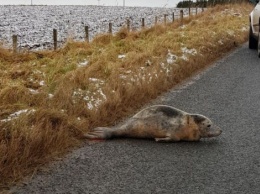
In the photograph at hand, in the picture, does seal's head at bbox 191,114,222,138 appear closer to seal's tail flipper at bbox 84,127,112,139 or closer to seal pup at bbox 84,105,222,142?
seal pup at bbox 84,105,222,142

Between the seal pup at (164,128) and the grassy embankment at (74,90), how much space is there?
0.44m

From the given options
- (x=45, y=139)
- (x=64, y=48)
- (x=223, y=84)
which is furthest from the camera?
(x=64, y=48)

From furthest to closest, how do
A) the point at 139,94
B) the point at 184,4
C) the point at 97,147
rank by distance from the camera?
the point at 184,4 < the point at 139,94 < the point at 97,147

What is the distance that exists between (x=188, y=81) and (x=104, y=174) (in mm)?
5304

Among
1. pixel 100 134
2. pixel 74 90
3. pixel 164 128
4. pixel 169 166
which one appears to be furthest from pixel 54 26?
pixel 169 166

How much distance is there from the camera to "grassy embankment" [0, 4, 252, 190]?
453 cm

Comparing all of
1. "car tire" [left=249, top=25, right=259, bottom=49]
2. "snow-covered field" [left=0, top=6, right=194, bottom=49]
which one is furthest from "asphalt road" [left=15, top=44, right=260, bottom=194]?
"car tire" [left=249, top=25, right=259, bottom=49]

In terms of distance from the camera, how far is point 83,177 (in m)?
4.17

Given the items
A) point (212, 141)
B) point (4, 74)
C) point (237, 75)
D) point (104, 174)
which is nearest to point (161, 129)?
point (212, 141)

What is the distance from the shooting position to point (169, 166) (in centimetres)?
452

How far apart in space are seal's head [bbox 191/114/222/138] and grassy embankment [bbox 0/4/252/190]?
1174 mm

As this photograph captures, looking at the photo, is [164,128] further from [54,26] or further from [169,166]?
[54,26]

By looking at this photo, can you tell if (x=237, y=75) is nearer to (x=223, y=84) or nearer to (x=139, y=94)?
(x=223, y=84)

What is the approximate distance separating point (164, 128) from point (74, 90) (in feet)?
6.10
